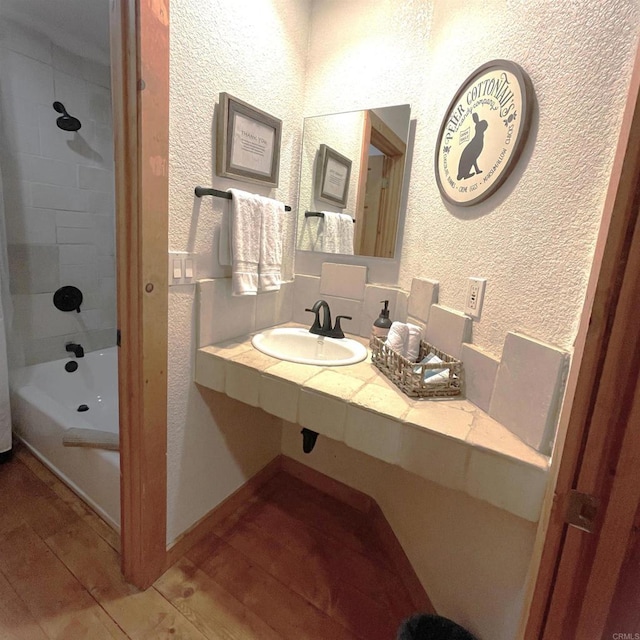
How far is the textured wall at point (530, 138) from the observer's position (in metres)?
0.71

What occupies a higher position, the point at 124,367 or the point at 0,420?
the point at 124,367

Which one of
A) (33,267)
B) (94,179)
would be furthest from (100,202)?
(33,267)

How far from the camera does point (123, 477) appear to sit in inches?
47.1

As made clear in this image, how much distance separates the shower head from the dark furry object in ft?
9.16

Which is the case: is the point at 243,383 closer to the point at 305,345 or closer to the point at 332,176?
the point at 305,345

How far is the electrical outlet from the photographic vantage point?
998mm

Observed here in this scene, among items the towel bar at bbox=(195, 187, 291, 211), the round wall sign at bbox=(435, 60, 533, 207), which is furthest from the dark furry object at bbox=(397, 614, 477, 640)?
the towel bar at bbox=(195, 187, 291, 211)

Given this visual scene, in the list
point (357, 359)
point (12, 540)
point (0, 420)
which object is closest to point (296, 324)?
point (357, 359)

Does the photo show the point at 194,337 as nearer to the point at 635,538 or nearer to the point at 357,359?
the point at 357,359

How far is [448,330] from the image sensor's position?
1.12 metres

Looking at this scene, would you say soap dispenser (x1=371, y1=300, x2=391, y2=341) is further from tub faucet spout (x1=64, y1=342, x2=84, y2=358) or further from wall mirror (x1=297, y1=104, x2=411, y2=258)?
tub faucet spout (x1=64, y1=342, x2=84, y2=358)

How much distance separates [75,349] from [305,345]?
1.61 meters

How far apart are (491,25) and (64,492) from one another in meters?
2.49

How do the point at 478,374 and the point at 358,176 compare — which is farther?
the point at 358,176
